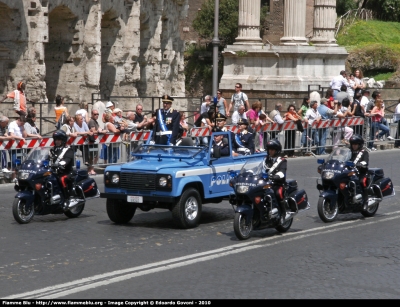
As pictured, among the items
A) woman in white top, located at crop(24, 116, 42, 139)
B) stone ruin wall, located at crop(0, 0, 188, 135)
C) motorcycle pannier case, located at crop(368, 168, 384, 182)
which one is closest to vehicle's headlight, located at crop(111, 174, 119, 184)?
motorcycle pannier case, located at crop(368, 168, 384, 182)

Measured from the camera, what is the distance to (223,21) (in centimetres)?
6531

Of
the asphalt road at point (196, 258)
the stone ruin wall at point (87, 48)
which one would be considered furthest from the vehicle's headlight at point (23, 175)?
the stone ruin wall at point (87, 48)

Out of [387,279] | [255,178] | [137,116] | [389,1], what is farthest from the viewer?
[389,1]

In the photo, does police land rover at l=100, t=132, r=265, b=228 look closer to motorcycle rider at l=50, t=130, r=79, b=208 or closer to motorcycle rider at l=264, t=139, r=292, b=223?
motorcycle rider at l=50, t=130, r=79, b=208

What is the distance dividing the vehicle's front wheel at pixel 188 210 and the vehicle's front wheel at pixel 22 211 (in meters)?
2.42

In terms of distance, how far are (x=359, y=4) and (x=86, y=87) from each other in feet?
124

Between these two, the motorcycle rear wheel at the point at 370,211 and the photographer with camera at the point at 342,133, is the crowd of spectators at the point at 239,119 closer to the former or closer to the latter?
the photographer with camera at the point at 342,133

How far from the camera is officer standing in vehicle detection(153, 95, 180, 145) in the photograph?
18.5 m

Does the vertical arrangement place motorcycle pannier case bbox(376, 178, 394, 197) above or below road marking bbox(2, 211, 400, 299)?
above

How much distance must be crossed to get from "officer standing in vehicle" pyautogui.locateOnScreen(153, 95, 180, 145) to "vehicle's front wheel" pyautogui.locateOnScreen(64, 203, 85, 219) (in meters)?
2.66

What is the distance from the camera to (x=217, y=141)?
16.2 meters

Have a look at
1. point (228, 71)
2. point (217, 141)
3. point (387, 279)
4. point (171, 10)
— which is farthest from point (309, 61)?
point (387, 279)

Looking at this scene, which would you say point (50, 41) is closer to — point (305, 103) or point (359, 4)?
point (305, 103)

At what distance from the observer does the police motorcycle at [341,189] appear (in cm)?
1582
